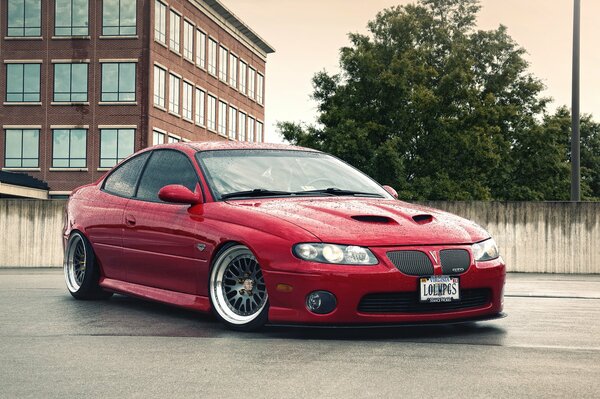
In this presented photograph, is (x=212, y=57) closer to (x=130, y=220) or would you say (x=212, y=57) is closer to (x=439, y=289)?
(x=130, y=220)

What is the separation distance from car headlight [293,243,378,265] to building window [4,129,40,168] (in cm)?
4698

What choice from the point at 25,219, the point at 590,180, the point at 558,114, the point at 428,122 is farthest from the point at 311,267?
the point at 590,180

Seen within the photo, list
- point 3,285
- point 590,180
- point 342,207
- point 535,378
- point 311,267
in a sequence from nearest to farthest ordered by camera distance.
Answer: point 535,378, point 311,267, point 342,207, point 3,285, point 590,180

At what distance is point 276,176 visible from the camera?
7.92 metres

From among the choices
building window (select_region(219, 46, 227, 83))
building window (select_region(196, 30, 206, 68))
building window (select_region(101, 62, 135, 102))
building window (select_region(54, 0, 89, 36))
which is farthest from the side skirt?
building window (select_region(219, 46, 227, 83))

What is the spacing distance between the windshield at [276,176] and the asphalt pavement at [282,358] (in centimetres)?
113

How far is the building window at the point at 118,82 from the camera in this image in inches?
2002

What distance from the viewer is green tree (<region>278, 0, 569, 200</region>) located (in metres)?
42.0

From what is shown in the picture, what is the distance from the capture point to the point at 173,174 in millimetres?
8273

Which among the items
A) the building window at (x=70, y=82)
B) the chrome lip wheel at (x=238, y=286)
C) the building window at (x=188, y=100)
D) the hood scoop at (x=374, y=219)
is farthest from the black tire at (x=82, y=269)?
the building window at (x=188, y=100)

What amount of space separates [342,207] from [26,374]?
2750 mm

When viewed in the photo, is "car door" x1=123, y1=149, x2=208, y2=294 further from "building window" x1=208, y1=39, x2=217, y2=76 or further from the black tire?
"building window" x1=208, y1=39, x2=217, y2=76

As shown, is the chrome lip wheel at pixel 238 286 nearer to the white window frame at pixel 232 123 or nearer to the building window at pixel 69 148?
the building window at pixel 69 148

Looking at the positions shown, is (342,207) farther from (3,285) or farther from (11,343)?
(3,285)
